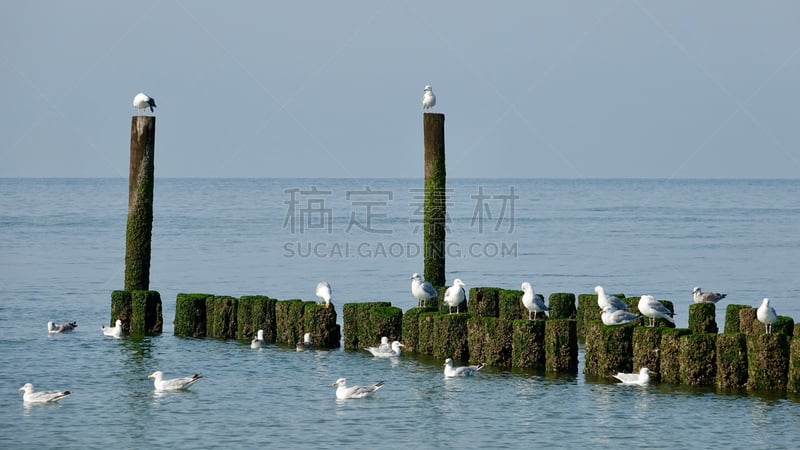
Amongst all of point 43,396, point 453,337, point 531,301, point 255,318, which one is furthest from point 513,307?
point 43,396

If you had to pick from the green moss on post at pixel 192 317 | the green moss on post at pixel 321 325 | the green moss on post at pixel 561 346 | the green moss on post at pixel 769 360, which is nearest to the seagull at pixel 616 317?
the green moss on post at pixel 561 346

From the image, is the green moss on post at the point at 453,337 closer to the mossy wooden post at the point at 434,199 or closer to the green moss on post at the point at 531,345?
the green moss on post at the point at 531,345

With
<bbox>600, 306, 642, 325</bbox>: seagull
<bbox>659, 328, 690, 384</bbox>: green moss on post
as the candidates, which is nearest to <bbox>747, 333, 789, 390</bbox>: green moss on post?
<bbox>659, 328, 690, 384</bbox>: green moss on post

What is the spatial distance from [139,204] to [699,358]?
499 inches

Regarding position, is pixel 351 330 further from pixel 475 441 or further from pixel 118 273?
pixel 118 273

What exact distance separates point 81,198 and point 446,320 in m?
99.5

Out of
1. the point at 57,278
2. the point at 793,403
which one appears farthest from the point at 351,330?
the point at 57,278

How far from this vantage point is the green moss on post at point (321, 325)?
79.0 ft

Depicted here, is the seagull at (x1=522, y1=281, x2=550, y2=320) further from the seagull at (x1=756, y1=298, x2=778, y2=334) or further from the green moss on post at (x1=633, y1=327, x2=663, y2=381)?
the seagull at (x1=756, y1=298, x2=778, y2=334)

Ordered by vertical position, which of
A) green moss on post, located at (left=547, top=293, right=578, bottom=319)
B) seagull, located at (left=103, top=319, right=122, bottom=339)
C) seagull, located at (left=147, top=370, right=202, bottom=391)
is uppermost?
green moss on post, located at (left=547, top=293, right=578, bottom=319)

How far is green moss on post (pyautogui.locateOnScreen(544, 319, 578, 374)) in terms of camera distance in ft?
67.2

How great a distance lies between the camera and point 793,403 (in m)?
18.1

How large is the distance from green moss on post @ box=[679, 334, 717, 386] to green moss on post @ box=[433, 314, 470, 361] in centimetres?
426
